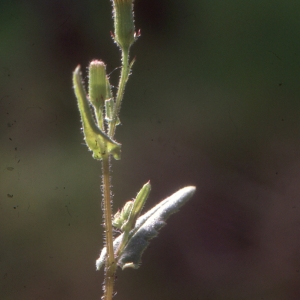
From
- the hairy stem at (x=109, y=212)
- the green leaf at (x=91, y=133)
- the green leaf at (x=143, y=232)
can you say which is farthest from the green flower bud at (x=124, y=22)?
the green leaf at (x=143, y=232)

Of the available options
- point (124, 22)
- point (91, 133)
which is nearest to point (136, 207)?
point (91, 133)

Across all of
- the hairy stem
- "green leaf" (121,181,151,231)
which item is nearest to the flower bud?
the hairy stem

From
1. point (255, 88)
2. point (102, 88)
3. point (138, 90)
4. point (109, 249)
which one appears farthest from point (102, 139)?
point (255, 88)

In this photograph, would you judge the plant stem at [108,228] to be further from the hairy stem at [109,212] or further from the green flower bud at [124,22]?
the green flower bud at [124,22]

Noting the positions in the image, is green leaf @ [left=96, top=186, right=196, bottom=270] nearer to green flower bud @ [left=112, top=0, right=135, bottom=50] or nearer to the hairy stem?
the hairy stem

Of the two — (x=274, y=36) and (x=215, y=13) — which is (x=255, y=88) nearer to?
(x=274, y=36)

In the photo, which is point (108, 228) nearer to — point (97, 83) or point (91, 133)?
point (91, 133)

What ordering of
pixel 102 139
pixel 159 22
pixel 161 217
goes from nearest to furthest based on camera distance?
1. pixel 102 139
2. pixel 161 217
3. pixel 159 22
